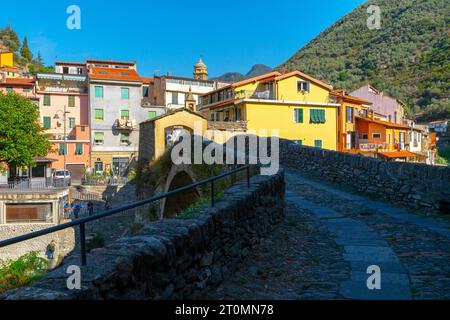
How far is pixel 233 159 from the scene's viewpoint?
10984 mm

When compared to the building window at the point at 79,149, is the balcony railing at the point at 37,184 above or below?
below

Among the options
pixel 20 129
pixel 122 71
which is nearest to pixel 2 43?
pixel 122 71

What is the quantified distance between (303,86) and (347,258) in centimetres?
3324

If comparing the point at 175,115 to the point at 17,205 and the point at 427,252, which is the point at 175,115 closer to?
the point at 17,205

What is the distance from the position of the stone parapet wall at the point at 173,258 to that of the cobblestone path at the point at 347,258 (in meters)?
0.35

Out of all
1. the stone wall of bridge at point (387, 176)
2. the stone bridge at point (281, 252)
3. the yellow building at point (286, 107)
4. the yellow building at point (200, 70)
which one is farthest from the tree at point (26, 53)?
the stone bridge at point (281, 252)

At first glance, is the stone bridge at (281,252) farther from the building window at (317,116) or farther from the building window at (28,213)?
the building window at (317,116)

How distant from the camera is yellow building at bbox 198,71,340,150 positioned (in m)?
34.9

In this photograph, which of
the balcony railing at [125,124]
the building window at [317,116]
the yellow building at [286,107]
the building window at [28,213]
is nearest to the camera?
the building window at [28,213]

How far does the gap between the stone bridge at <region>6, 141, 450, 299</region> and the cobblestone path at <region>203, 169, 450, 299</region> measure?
0.05 feet

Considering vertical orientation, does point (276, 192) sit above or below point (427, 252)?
above

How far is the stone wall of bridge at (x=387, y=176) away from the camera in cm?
986

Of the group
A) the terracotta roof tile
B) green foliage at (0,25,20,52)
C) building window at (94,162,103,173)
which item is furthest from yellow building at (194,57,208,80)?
green foliage at (0,25,20,52)
